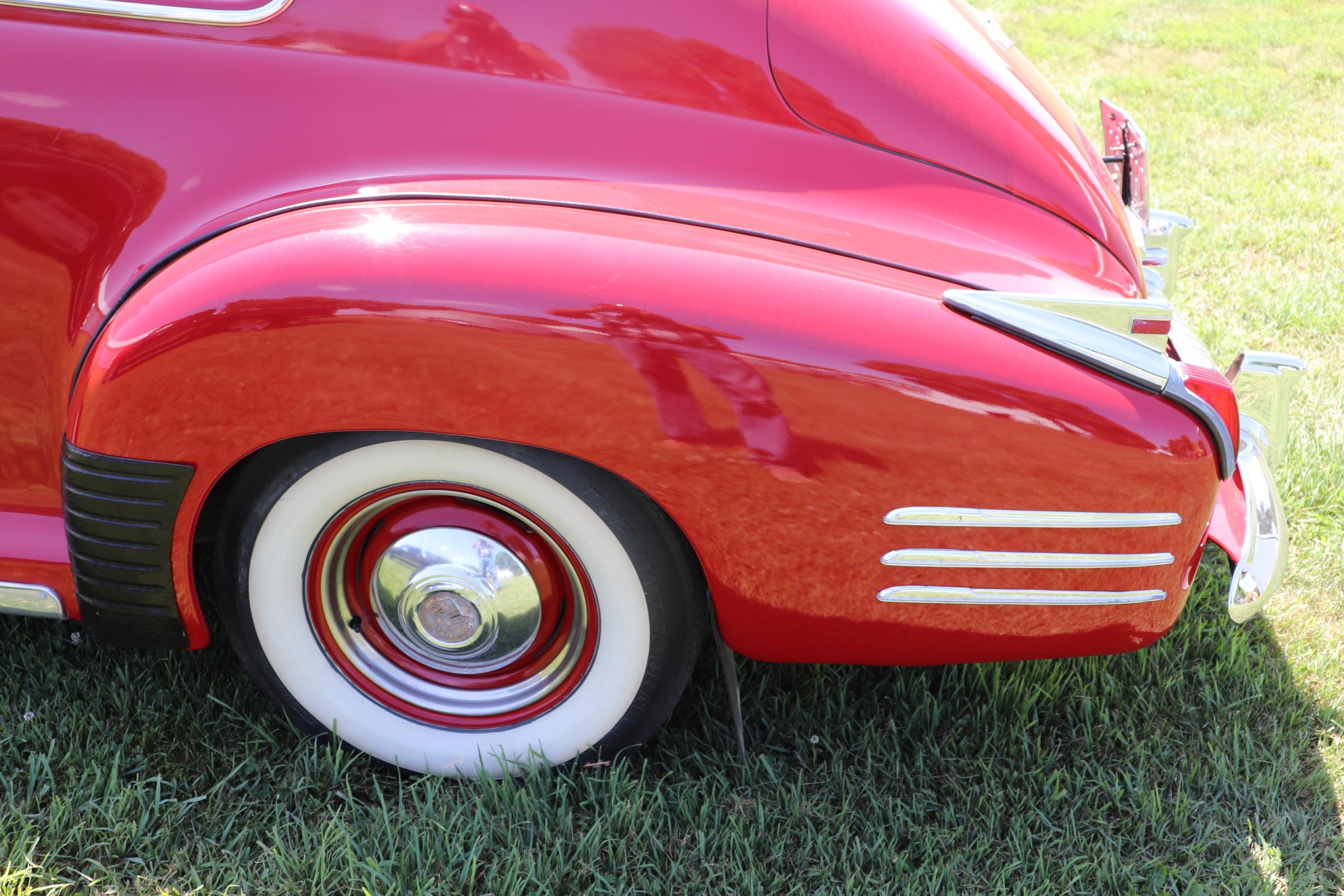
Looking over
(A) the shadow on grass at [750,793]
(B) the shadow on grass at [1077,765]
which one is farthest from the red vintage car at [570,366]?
(B) the shadow on grass at [1077,765]

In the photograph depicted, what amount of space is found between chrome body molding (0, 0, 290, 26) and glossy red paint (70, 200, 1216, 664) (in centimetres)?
37

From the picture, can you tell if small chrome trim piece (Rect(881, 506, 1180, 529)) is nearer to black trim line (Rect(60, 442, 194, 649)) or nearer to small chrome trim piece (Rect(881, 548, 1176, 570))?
small chrome trim piece (Rect(881, 548, 1176, 570))

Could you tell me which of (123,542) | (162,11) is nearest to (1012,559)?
(123,542)

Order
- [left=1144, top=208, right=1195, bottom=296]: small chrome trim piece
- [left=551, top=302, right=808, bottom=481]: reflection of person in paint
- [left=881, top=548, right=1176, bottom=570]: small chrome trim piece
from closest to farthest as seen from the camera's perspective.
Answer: [left=551, top=302, right=808, bottom=481]: reflection of person in paint → [left=881, top=548, right=1176, bottom=570]: small chrome trim piece → [left=1144, top=208, right=1195, bottom=296]: small chrome trim piece

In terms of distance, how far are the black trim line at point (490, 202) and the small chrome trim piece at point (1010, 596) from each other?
459mm

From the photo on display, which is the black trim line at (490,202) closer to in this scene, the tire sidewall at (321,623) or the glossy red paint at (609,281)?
the glossy red paint at (609,281)

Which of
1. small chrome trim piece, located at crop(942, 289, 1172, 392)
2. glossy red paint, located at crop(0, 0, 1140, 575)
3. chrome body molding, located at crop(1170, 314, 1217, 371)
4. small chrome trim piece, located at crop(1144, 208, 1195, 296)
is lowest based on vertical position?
chrome body molding, located at crop(1170, 314, 1217, 371)

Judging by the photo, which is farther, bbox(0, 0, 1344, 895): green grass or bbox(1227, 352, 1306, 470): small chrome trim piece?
bbox(1227, 352, 1306, 470): small chrome trim piece

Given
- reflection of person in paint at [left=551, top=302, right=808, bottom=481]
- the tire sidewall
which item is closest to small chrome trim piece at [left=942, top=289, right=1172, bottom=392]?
reflection of person in paint at [left=551, top=302, right=808, bottom=481]

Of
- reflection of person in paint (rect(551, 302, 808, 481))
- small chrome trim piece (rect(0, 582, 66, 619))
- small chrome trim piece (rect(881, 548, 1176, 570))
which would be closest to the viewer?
reflection of person in paint (rect(551, 302, 808, 481))

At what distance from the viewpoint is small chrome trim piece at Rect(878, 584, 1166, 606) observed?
5.37ft

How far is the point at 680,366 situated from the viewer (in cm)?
150

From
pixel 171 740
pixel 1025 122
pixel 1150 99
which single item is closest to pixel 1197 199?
pixel 1150 99

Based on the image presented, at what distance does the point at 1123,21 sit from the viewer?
7.12 m
